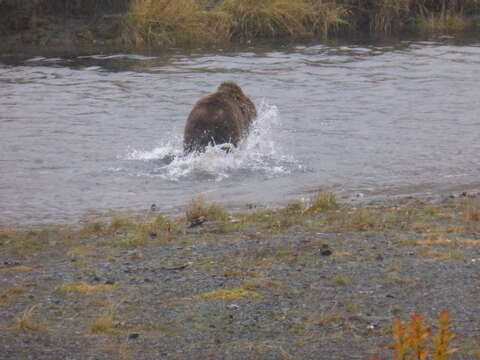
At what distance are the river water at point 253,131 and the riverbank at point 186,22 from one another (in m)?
1.54

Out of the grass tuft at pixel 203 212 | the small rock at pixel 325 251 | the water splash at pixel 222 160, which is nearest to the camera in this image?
the small rock at pixel 325 251

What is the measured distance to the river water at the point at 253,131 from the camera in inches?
450

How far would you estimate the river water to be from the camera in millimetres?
11422

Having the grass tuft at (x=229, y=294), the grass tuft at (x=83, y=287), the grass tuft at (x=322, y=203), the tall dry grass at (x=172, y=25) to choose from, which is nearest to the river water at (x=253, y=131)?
the grass tuft at (x=322, y=203)

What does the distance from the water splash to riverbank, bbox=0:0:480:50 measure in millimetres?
10574

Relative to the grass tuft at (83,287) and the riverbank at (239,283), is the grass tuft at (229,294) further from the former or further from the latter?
the grass tuft at (83,287)

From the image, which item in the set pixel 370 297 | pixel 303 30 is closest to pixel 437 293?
pixel 370 297

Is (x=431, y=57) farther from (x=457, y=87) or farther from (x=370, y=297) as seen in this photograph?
(x=370, y=297)

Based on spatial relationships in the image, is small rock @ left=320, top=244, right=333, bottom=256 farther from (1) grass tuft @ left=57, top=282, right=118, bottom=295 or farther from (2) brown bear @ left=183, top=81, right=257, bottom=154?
(2) brown bear @ left=183, top=81, right=257, bottom=154

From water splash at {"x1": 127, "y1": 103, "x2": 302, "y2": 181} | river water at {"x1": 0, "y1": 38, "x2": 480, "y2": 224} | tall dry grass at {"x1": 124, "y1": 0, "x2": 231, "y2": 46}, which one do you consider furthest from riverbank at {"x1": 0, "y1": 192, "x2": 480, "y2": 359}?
tall dry grass at {"x1": 124, "y1": 0, "x2": 231, "y2": 46}

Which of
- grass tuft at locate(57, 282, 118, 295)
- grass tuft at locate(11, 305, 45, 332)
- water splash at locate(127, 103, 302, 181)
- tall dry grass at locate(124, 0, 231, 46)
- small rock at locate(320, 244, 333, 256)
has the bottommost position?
water splash at locate(127, 103, 302, 181)

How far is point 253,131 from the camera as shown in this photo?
13.2 meters

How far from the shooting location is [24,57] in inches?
850

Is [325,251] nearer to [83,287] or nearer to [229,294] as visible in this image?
[229,294]
